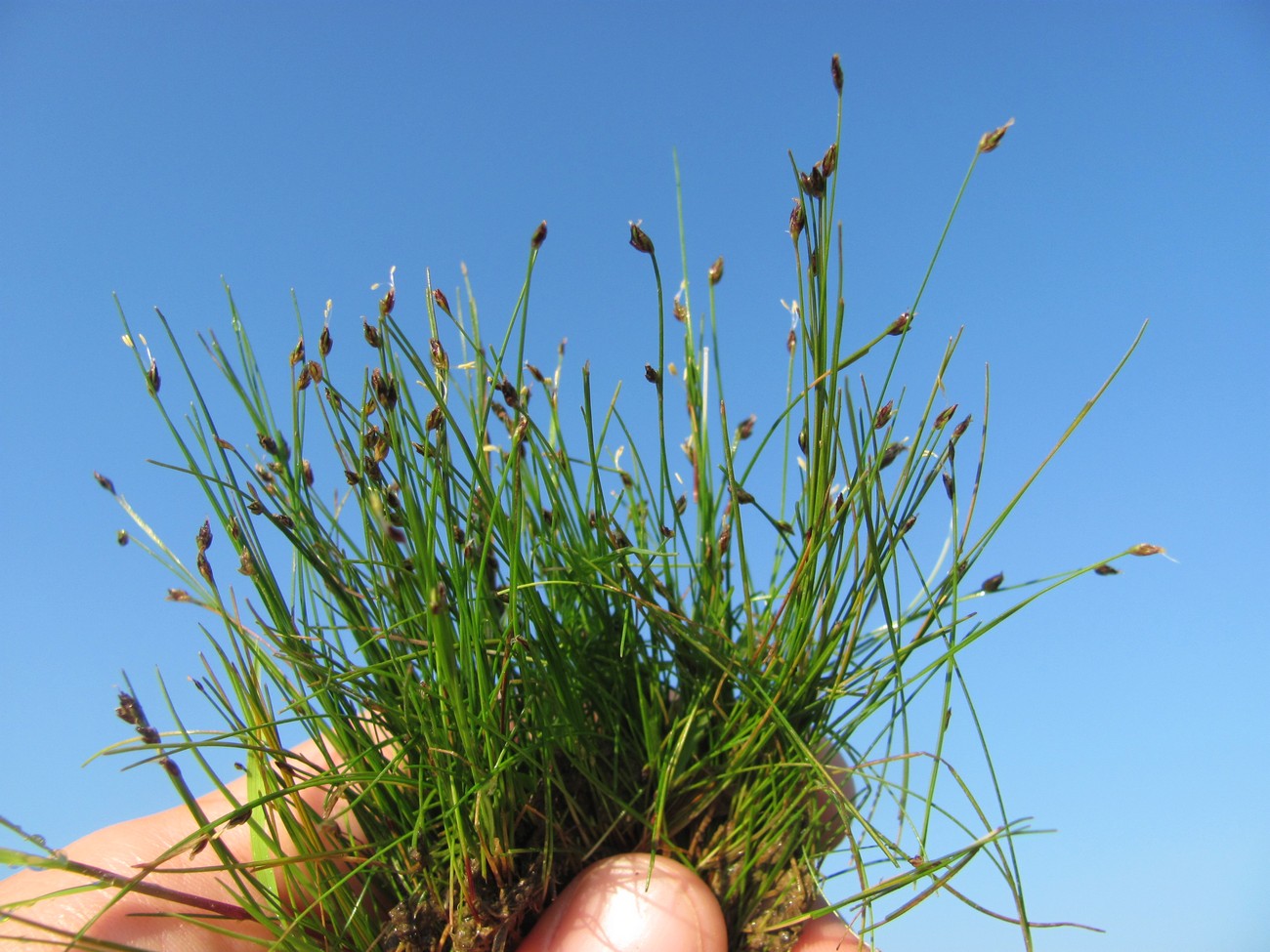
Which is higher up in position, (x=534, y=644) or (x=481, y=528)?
(x=481, y=528)

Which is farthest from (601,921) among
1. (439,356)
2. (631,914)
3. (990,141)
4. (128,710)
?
(990,141)

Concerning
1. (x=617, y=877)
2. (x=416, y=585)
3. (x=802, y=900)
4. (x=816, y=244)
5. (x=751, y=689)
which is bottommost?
(x=802, y=900)

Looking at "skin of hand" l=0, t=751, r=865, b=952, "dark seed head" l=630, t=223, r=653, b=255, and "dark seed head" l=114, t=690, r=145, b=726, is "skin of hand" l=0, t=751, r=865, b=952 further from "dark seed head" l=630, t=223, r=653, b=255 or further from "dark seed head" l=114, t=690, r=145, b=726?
"dark seed head" l=630, t=223, r=653, b=255

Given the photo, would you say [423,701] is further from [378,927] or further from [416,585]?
[378,927]

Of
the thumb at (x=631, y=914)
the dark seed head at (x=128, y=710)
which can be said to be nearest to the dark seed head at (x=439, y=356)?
the dark seed head at (x=128, y=710)

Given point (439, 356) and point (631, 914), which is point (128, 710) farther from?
point (631, 914)

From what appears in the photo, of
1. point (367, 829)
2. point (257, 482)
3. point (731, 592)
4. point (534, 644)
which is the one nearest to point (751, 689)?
point (731, 592)
